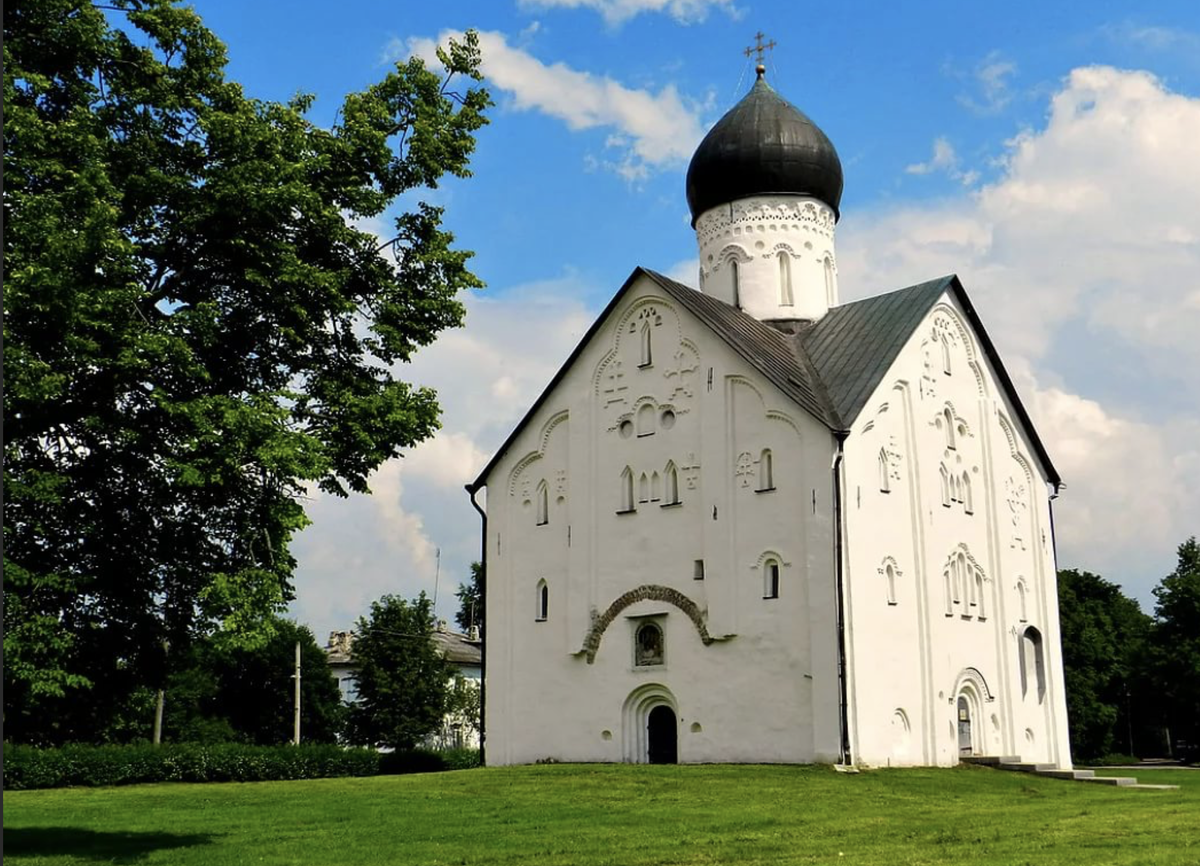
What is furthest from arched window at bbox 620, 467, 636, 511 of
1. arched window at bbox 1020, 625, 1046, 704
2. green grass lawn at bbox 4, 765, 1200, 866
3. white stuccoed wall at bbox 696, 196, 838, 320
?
arched window at bbox 1020, 625, 1046, 704

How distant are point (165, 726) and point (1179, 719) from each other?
40.2m

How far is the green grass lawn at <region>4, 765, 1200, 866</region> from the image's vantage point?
1136 centimetres

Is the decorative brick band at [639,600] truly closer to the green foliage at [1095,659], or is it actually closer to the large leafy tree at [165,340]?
the large leafy tree at [165,340]

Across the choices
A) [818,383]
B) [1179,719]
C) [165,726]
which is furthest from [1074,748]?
[165,726]

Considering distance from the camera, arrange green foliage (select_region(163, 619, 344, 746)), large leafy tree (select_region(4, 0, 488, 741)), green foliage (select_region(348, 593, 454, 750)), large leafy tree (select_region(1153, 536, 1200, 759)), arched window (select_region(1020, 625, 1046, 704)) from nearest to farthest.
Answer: large leafy tree (select_region(4, 0, 488, 741))
arched window (select_region(1020, 625, 1046, 704))
large leafy tree (select_region(1153, 536, 1200, 759))
green foliage (select_region(348, 593, 454, 750))
green foliage (select_region(163, 619, 344, 746))

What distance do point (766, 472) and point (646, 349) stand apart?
14.9 feet

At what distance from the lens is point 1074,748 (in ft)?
152

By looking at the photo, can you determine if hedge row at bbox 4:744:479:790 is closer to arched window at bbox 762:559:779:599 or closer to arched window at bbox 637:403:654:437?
arched window at bbox 637:403:654:437

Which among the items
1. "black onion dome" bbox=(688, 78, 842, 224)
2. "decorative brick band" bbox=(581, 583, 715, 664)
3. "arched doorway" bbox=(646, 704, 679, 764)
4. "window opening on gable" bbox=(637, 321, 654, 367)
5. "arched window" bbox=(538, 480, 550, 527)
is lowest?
"arched doorway" bbox=(646, 704, 679, 764)

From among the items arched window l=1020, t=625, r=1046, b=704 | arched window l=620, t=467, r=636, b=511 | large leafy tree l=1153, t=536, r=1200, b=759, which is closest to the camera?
arched window l=620, t=467, r=636, b=511

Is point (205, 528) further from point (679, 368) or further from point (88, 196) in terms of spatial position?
point (679, 368)

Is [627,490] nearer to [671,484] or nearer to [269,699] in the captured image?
[671,484]

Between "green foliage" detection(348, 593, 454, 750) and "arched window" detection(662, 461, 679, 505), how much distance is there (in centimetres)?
2193

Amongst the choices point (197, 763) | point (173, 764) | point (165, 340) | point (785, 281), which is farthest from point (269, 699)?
point (165, 340)
